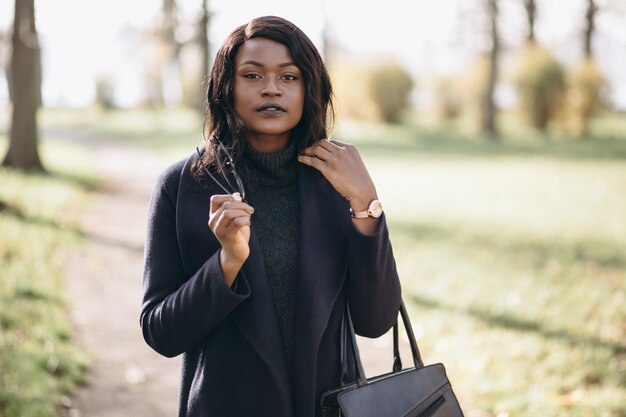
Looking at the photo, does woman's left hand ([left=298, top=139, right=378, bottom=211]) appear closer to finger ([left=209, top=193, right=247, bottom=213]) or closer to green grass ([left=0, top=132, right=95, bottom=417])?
finger ([left=209, top=193, right=247, bottom=213])

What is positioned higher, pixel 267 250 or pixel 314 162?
pixel 314 162

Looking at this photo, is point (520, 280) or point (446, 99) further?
point (446, 99)

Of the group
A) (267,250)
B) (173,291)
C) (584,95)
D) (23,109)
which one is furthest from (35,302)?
(584,95)

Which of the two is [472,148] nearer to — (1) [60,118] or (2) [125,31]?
(1) [60,118]

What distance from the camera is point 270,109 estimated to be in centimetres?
187

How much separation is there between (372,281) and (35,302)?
15.4 ft

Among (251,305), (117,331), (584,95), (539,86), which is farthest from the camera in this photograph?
(539,86)

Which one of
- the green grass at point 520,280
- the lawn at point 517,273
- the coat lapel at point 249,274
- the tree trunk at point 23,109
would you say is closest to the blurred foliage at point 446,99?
the lawn at point 517,273

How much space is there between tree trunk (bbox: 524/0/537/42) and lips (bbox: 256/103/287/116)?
101 ft

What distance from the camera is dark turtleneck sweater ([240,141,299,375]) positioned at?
6.21 feet

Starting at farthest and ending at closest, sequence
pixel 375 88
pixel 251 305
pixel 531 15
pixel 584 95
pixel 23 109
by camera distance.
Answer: pixel 531 15
pixel 375 88
pixel 584 95
pixel 23 109
pixel 251 305

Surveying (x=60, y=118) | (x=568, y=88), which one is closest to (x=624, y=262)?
(x=568, y=88)

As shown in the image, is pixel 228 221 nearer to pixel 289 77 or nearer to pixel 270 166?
pixel 270 166

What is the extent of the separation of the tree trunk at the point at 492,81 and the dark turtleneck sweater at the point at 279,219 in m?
22.9
